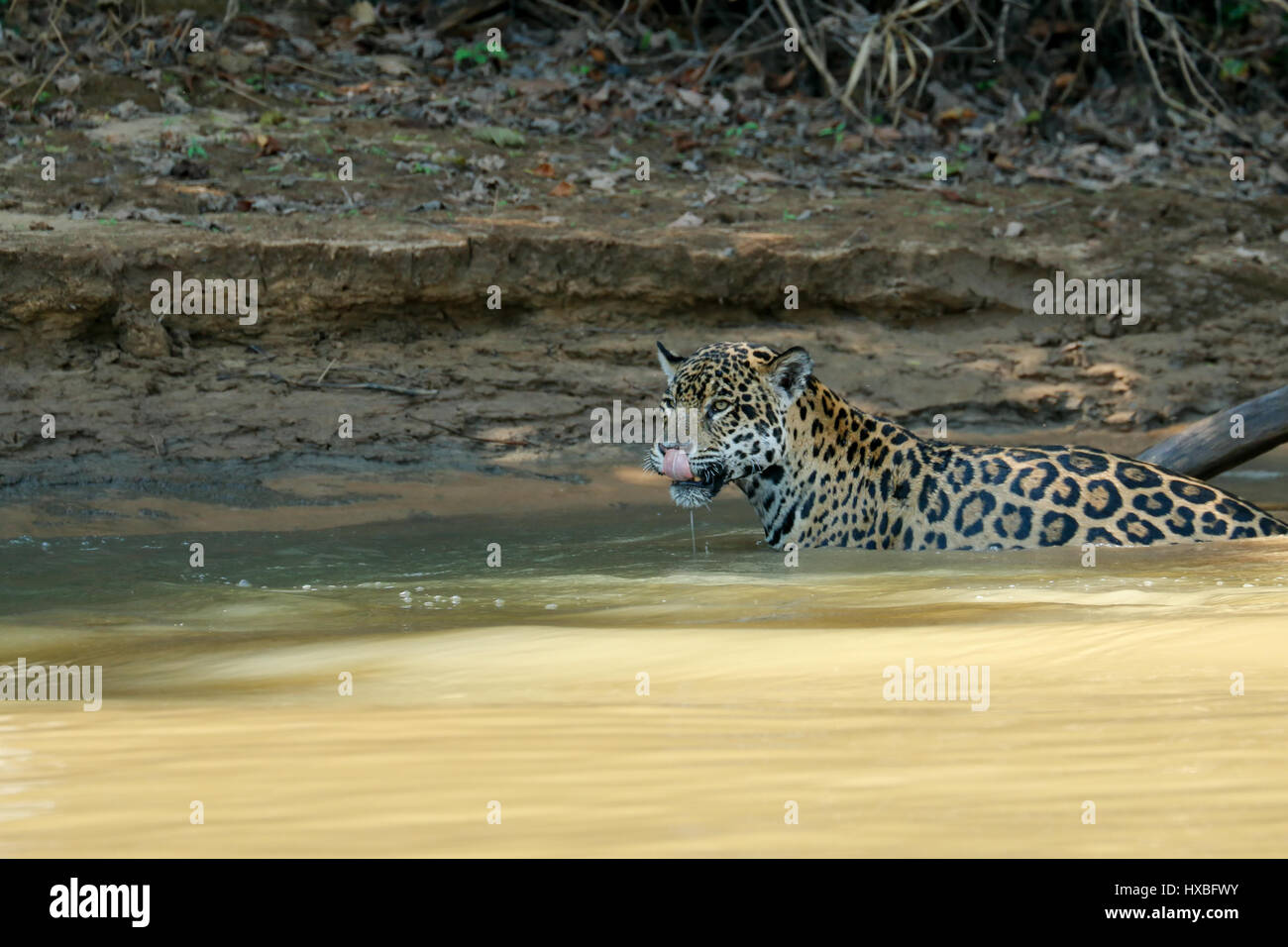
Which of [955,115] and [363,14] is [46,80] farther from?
[955,115]

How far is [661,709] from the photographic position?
4.18 metres

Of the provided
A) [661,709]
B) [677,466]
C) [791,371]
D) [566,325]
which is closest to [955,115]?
[566,325]

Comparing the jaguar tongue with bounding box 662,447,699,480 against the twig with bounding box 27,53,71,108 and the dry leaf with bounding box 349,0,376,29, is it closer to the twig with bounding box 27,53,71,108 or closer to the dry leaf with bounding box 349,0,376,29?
the twig with bounding box 27,53,71,108

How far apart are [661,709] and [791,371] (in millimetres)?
3518

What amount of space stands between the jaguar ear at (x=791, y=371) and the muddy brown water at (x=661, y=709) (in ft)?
2.86

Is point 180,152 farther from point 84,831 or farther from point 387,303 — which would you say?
point 84,831

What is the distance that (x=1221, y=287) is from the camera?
12.3 meters

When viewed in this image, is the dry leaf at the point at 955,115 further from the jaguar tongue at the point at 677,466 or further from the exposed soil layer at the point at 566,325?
the jaguar tongue at the point at 677,466

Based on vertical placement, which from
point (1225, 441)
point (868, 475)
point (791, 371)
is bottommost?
point (868, 475)

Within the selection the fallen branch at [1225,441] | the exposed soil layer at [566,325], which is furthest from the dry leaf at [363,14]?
the fallen branch at [1225,441]

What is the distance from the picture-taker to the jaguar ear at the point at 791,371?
7336mm

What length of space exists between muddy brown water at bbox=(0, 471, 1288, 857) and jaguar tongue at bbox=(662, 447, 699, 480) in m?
0.46

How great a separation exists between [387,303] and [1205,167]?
816cm

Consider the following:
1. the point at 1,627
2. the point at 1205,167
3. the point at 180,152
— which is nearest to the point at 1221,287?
the point at 1205,167
